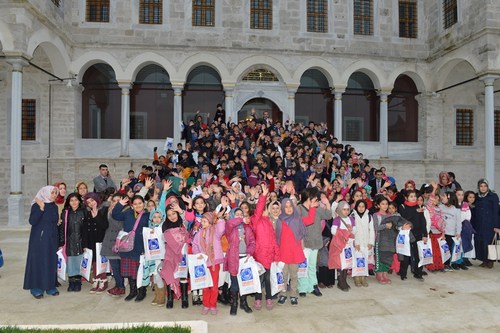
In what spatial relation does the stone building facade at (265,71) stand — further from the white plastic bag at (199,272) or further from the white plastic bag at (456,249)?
the white plastic bag at (199,272)

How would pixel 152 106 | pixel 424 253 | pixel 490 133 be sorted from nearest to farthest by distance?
pixel 424 253
pixel 490 133
pixel 152 106

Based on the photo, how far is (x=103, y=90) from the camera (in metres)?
17.0

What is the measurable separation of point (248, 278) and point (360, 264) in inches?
92.2

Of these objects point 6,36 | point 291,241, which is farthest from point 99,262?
point 6,36

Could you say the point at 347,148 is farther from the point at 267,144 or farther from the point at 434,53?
the point at 434,53

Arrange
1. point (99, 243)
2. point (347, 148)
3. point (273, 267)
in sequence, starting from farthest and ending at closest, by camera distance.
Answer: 1. point (347, 148)
2. point (99, 243)
3. point (273, 267)

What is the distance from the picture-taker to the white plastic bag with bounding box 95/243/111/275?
6.13m

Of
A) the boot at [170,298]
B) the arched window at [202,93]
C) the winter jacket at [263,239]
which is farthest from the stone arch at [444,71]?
the boot at [170,298]

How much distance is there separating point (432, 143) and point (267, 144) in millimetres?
10212

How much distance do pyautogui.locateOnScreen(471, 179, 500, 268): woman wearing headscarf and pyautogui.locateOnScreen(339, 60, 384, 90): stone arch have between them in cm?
1013

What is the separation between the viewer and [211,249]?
532 centimetres

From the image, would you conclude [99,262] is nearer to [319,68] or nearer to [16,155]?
[16,155]

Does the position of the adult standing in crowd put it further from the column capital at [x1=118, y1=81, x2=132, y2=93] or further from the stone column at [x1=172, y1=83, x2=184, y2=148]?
the column capital at [x1=118, y1=81, x2=132, y2=93]

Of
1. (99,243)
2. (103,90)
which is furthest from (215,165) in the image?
(103,90)
